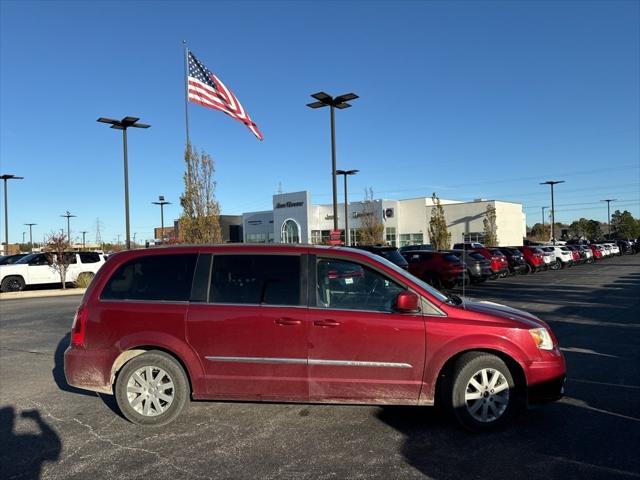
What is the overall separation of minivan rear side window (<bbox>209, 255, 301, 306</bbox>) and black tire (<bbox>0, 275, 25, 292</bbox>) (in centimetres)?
2078

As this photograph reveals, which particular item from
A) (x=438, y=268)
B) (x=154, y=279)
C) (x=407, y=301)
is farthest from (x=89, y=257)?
(x=407, y=301)

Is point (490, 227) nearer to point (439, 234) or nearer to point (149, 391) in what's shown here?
point (439, 234)

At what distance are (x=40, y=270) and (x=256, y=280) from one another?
2131 cm

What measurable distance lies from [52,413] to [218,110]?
47.9 feet

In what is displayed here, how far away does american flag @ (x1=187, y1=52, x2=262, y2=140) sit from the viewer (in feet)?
60.2

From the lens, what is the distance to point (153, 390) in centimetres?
513

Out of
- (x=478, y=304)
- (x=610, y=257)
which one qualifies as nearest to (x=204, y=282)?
(x=478, y=304)

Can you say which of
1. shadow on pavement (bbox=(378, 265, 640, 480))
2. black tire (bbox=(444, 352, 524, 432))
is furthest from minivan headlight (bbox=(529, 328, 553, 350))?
shadow on pavement (bbox=(378, 265, 640, 480))

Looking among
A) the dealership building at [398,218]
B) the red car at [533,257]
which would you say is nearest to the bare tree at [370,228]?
the dealership building at [398,218]

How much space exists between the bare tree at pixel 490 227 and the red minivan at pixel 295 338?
47811 millimetres

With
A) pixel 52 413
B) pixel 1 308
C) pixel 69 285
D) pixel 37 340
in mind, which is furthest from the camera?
pixel 69 285

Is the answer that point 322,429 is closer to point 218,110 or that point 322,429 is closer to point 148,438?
point 148,438

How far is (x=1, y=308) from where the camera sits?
52.4 ft

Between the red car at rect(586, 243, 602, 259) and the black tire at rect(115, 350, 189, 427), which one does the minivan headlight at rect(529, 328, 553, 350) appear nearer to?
the black tire at rect(115, 350, 189, 427)
